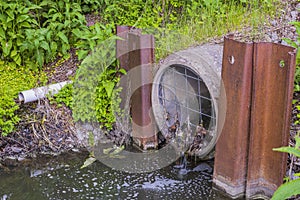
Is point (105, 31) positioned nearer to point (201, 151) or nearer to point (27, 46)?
point (27, 46)

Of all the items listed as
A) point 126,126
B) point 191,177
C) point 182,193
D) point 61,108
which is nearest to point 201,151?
point 191,177

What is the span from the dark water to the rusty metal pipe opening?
318mm

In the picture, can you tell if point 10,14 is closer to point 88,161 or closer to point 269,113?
point 88,161

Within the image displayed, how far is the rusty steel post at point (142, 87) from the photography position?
4617mm

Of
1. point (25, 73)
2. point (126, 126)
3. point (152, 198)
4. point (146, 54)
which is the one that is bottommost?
point (152, 198)

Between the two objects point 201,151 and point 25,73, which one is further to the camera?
point 25,73

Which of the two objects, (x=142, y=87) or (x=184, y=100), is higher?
(x=142, y=87)

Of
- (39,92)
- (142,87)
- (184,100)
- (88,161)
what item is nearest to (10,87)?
(39,92)

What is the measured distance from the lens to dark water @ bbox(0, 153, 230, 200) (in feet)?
13.5

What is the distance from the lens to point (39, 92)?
5074 mm

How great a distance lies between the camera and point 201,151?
449 centimetres

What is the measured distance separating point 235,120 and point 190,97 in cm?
100

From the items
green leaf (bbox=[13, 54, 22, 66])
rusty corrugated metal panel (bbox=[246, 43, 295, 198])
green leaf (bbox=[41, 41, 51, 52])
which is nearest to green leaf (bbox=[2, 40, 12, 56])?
green leaf (bbox=[13, 54, 22, 66])

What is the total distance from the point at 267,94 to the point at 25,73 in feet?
9.97
